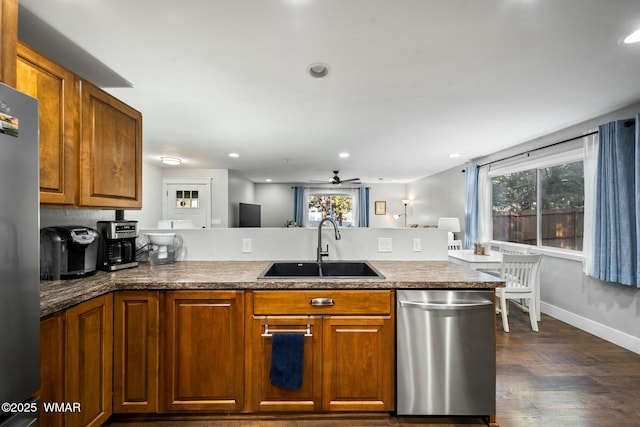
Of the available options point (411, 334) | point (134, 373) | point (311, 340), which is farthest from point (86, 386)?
point (411, 334)

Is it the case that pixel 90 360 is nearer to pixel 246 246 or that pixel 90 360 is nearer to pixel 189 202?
pixel 246 246

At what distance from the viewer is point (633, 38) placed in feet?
5.30

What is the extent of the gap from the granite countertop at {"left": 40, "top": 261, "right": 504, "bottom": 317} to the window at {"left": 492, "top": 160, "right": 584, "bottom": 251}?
2.68 meters

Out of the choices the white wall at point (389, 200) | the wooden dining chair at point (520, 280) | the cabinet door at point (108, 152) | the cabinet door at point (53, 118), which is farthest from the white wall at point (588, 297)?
the white wall at point (389, 200)

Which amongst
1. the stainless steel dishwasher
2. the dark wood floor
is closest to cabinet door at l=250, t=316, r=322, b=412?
the dark wood floor

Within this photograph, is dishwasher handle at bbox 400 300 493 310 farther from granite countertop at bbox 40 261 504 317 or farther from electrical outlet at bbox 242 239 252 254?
electrical outlet at bbox 242 239 252 254

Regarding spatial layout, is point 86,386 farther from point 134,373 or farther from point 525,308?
point 525,308

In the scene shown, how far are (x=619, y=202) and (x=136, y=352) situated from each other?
426 centimetres

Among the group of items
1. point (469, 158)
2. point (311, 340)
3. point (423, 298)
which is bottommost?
point (311, 340)

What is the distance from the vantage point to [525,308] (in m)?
3.68

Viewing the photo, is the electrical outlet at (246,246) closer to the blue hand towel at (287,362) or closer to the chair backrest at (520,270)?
the blue hand towel at (287,362)

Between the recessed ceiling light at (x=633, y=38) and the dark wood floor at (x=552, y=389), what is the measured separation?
93.4 inches

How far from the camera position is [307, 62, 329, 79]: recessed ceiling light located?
6.27 ft

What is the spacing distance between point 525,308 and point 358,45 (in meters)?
3.96
